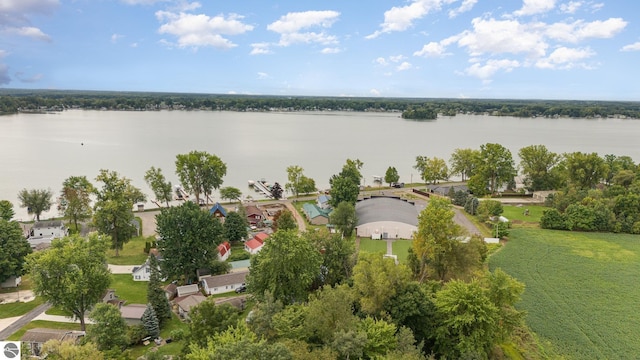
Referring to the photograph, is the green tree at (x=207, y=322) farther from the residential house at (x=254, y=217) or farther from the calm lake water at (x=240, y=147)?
the calm lake water at (x=240, y=147)

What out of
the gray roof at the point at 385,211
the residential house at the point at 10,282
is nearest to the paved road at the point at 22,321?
the residential house at the point at 10,282

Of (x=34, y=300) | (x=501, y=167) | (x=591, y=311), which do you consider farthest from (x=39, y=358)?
(x=501, y=167)

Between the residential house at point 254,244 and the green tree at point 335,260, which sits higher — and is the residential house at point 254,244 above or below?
below

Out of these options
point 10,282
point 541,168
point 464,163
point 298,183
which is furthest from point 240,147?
point 10,282

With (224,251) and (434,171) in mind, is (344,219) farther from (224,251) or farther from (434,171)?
(434,171)

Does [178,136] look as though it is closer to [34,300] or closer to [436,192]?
[436,192]

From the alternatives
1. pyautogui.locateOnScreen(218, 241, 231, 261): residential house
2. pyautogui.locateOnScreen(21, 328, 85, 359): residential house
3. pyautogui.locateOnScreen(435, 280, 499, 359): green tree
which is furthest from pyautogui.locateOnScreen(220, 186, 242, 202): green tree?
pyautogui.locateOnScreen(435, 280, 499, 359): green tree
